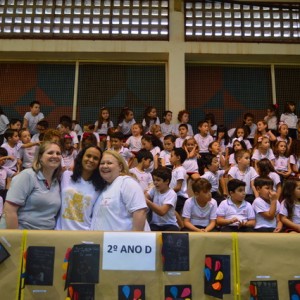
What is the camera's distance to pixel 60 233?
315 cm

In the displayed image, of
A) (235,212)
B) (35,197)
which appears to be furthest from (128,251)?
(235,212)

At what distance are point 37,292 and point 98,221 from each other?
0.71 meters

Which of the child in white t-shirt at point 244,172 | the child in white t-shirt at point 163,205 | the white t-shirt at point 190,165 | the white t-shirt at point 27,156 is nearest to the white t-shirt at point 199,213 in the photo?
the child in white t-shirt at point 163,205

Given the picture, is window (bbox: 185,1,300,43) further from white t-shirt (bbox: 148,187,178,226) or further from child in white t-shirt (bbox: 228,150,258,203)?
white t-shirt (bbox: 148,187,178,226)

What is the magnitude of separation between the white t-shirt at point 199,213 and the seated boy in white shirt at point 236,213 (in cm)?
10

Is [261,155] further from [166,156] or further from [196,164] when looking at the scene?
[166,156]

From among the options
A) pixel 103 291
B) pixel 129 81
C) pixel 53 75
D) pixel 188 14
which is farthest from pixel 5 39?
pixel 103 291

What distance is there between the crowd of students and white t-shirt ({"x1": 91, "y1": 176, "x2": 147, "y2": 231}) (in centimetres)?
12

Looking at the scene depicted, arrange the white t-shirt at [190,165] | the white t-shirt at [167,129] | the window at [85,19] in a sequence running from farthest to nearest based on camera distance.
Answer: the window at [85,19], the white t-shirt at [167,129], the white t-shirt at [190,165]

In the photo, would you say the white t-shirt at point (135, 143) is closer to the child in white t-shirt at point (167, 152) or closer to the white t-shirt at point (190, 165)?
the child in white t-shirt at point (167, 152)

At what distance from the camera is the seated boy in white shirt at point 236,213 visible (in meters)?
Result: 5.66

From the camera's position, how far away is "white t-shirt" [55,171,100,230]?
3.54 m

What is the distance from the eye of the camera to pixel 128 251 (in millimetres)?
3137

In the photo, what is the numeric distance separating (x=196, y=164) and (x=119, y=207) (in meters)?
4.69
